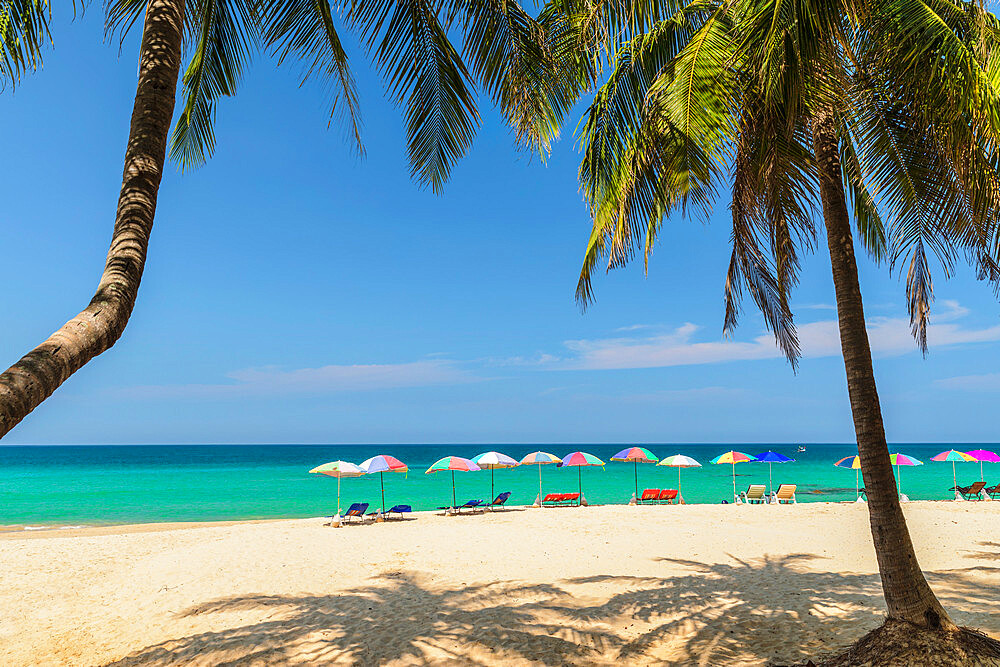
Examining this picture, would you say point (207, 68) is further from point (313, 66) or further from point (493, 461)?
point (493, 461)

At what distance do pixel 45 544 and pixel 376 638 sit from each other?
11541 millimetres

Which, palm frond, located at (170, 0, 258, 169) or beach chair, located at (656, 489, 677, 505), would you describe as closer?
palm frond, located at (170, 0, 258, 169)

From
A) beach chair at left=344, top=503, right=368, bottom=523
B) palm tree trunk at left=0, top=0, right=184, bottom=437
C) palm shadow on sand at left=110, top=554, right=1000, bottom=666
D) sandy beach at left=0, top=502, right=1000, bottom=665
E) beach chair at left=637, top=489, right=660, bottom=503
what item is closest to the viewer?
palm tree trunk at left=0, top=0, right=184, bottom=437

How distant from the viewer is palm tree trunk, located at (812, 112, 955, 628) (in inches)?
186

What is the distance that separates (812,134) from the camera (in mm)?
5496

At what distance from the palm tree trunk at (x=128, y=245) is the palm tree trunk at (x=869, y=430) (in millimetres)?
4958

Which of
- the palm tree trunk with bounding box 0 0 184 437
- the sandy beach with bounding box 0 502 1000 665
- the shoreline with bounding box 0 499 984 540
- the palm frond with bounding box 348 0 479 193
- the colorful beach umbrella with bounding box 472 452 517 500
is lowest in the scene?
the shoreline with bounding box 0 499 984 540

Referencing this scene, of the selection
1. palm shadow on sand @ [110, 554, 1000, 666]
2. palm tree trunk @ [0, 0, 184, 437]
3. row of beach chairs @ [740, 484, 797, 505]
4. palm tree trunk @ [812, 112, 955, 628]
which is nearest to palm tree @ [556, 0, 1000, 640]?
palm tree trunk @ [812, 112, 955, 628]

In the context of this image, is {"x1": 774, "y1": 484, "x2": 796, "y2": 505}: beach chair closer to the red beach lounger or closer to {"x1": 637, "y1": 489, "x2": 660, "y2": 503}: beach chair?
the red beach lounger

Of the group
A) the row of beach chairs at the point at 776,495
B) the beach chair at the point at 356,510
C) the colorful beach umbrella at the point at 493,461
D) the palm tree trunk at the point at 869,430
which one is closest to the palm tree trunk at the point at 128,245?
the palm tree trunk at the point at 869,430

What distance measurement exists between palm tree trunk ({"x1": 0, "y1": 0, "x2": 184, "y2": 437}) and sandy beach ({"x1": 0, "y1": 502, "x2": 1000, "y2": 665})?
4118mm

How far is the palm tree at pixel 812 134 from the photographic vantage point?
4.28 m

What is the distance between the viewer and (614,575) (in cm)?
868

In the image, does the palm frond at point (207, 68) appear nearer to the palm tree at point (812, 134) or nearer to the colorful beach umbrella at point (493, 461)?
the palm tree at point (812, 134)
